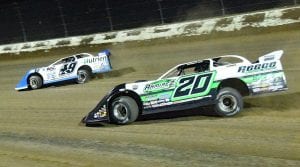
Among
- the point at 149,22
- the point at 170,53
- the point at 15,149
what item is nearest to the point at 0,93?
the point at 170,53

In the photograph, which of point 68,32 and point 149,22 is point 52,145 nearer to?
point 149,22

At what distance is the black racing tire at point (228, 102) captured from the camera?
10531mm

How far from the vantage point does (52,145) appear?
Answer: 431 inches

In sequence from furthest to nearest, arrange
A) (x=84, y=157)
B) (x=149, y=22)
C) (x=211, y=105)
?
(x=149, y=22) → (x=211, y=105) → (x=84, y=157)

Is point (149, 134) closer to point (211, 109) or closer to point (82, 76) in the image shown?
point (211, 109)

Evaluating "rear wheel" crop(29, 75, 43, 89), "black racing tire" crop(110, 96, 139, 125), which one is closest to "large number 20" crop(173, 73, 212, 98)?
"black racing tire" crop(110, 96, 139, 125)

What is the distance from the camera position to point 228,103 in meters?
10.7

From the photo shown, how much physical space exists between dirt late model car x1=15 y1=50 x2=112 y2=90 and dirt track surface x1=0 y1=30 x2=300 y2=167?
2.09 ft

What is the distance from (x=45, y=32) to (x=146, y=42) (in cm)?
803

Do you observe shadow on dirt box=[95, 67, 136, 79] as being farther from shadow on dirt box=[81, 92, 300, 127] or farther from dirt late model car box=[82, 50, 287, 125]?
dirt late model car box=[82, 50, 287, 125]

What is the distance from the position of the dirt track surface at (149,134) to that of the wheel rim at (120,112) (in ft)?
0.77

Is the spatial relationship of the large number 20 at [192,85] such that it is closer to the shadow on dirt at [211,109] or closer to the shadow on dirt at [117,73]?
the shadow on dirt at [211,109]

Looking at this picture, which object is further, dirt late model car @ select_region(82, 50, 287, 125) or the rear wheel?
the rear wheel

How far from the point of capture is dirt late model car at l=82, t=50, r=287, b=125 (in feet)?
34.4
